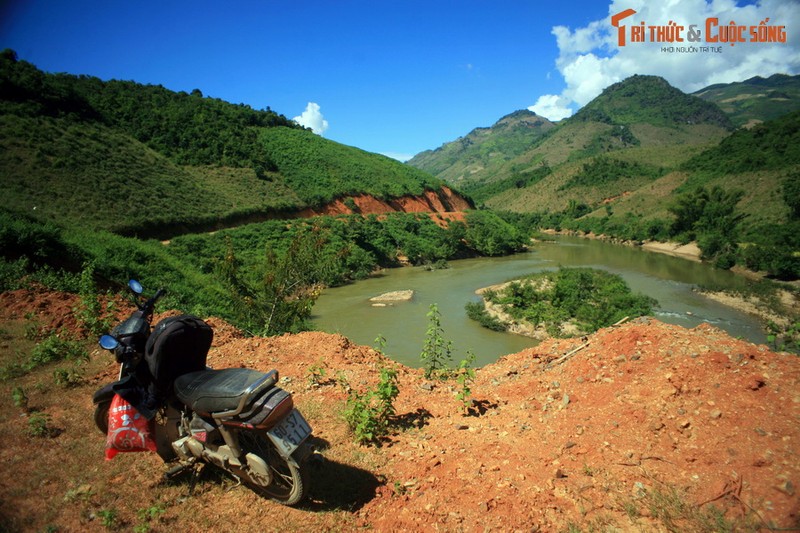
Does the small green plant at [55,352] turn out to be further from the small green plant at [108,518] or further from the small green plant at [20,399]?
the small green plant at [108,518]

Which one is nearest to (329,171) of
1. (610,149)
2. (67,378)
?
(67,378)

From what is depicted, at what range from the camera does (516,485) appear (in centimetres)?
346

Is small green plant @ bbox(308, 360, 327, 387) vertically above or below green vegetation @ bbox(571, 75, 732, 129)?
below

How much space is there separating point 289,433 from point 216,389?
69 centimetres

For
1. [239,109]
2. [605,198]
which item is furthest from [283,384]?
[605,198]

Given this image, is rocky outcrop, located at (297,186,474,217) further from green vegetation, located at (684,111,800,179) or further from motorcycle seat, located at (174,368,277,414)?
motorcycle seat, located at (174,368,277,414)

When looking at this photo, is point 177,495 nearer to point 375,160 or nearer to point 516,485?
point 516,485

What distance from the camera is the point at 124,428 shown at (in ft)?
11.3

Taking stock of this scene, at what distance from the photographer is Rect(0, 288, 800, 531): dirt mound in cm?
→ 305

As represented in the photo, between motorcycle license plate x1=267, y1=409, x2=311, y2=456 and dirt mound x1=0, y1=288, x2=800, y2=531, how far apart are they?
66 cm

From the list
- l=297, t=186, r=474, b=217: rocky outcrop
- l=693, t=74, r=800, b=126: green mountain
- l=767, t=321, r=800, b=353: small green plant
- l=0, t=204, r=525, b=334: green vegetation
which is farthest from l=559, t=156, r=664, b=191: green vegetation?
l=693, t=74, r=800, b=126: green mountain

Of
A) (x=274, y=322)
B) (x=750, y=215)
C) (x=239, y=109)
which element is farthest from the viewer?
(x=239, y=109)

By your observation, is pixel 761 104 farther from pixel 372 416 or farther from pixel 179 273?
pixel 372 416

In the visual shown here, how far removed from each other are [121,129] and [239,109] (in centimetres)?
2200
